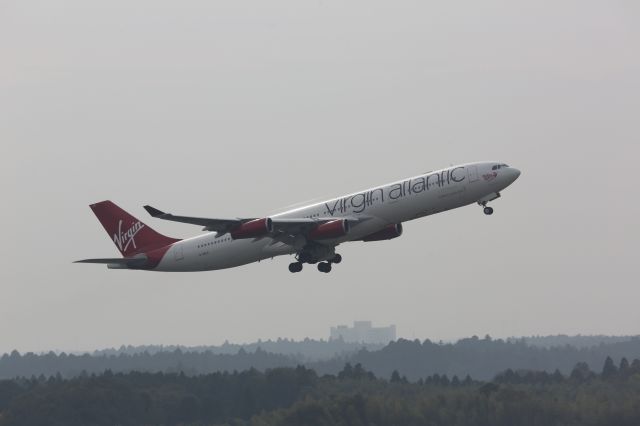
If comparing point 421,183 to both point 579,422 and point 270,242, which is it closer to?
point 270,242

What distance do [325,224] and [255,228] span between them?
15.3 feet

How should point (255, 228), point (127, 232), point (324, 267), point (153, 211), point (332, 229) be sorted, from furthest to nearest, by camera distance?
point (127, 232), point (324, 267), point (255, 228), point (332, 229), point (153, 211)

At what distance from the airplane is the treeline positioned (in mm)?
43317

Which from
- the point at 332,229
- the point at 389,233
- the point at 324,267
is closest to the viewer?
the point at 332,229

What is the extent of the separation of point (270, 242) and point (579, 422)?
2153 inches

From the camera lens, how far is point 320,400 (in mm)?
133875

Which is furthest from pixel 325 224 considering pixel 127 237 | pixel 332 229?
pixel 127 237

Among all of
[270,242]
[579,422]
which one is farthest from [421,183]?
[579,422]

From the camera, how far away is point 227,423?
15488 cm

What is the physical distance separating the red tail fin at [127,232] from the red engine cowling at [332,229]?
14.3m

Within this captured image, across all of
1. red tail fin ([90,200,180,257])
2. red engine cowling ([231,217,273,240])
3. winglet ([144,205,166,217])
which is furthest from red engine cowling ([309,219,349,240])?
red tail fin ([90,200,180,257])

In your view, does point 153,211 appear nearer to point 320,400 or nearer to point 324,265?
point 324,265

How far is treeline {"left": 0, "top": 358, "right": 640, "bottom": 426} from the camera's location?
12825 centimetres

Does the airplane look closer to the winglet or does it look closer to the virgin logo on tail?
the winglet
